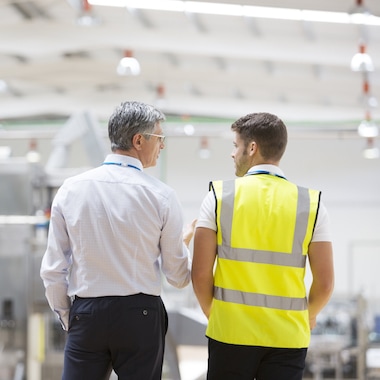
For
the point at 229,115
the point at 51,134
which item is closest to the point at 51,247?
the point at 51,134

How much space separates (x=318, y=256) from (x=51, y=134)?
463 centimetres

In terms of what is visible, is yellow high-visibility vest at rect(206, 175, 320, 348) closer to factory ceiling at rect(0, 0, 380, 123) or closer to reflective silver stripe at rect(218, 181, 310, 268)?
reflective silver stripe at rect(218, 181, 310, 268)

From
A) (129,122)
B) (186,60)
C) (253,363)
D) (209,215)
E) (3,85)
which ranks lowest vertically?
(253,363)

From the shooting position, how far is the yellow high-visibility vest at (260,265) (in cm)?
228

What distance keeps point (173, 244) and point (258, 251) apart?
0.25 meters

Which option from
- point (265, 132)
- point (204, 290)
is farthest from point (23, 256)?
point (265, 132)

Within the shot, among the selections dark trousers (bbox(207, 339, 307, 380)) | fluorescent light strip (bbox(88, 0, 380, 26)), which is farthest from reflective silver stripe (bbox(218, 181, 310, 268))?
fluorescent light strip (bbox(88, 0, 380, 26))

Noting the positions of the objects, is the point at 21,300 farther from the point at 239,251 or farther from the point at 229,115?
the point at 229,115

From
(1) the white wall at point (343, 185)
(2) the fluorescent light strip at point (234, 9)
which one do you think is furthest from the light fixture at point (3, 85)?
(2) the fluorescent light strip at point (234, 9)

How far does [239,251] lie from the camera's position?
90.6 inches

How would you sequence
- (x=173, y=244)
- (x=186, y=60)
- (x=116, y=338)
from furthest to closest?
(x=186, y=60) → (x=173, y=244) → (x=116, y=338)

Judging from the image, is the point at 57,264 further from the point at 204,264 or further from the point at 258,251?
the point at 258,251

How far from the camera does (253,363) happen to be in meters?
2.27

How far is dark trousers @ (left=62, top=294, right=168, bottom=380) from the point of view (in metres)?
2.25
